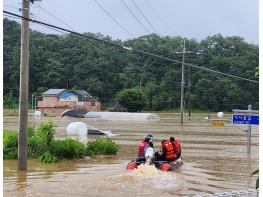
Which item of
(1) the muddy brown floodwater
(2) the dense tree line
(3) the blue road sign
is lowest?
(1) the muddy brown floodwater

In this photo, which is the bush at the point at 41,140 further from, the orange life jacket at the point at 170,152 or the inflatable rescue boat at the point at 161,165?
the orange life jacket at the point at 170,152

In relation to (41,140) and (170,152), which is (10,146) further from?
(170,152)

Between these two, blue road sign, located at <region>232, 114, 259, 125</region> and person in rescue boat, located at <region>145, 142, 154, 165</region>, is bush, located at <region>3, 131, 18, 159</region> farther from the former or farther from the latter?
blue road sign, located at <region>232, 114, 259, 125</region>

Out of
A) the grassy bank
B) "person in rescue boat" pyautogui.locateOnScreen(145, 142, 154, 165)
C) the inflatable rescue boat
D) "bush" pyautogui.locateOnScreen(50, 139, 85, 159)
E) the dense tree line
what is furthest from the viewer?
the dense tree line

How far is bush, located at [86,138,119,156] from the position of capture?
21364 millimetres

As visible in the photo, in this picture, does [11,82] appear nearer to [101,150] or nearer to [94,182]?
[101,150]

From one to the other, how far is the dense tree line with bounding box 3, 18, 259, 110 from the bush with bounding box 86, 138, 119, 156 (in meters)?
60.7

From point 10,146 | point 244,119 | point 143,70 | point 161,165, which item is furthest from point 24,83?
point 143,70

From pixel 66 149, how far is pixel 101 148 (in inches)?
96.0

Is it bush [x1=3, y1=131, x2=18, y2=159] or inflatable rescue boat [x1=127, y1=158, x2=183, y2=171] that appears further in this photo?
bush [x1=3, y1=131, x2=18, y2=159]

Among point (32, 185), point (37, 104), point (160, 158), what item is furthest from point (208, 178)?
point (37, 104)

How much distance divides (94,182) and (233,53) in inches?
3032

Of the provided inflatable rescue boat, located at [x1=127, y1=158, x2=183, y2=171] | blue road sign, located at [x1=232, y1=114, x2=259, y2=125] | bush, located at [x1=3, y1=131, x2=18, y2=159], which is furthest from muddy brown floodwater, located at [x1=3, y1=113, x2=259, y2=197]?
blue road sign, located at [x1=232, y1=114, x2=259, y2=125]

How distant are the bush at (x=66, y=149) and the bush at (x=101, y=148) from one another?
102cm
